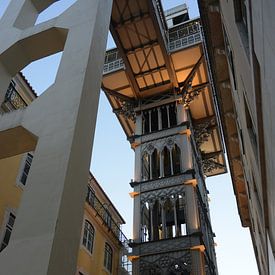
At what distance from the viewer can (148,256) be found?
17.0 metres

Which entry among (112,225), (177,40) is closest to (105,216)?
(112,225)

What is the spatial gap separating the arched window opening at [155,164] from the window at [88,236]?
589 cm

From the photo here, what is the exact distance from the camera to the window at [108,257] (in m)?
17.2

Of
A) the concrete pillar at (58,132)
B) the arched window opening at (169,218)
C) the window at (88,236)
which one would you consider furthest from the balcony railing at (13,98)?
the arched window opening at (169,218)

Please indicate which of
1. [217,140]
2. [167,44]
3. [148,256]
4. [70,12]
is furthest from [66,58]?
[217,140]

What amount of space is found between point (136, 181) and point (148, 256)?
4397 mm

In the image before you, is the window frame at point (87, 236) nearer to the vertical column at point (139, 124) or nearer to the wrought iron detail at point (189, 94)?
the vertical column at point (139, 124)

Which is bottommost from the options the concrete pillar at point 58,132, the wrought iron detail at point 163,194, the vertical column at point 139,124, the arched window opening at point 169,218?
the concrete pillar at point 58,132

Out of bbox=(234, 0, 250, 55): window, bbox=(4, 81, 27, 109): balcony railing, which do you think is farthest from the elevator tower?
bbox=(234, 0, 250, 55): window

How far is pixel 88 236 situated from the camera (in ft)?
51.0

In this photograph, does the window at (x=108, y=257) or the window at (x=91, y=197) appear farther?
the window at (x=108, y=257)

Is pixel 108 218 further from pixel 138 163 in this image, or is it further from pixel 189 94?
pixel 189 94

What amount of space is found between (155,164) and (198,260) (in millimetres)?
6501

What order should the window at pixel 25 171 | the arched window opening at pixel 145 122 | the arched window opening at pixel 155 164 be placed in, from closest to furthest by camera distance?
1. the window at pixel 25 171
2. the arched window opening at pixel 155 164
3. the arched window opening at pixel 145 122
